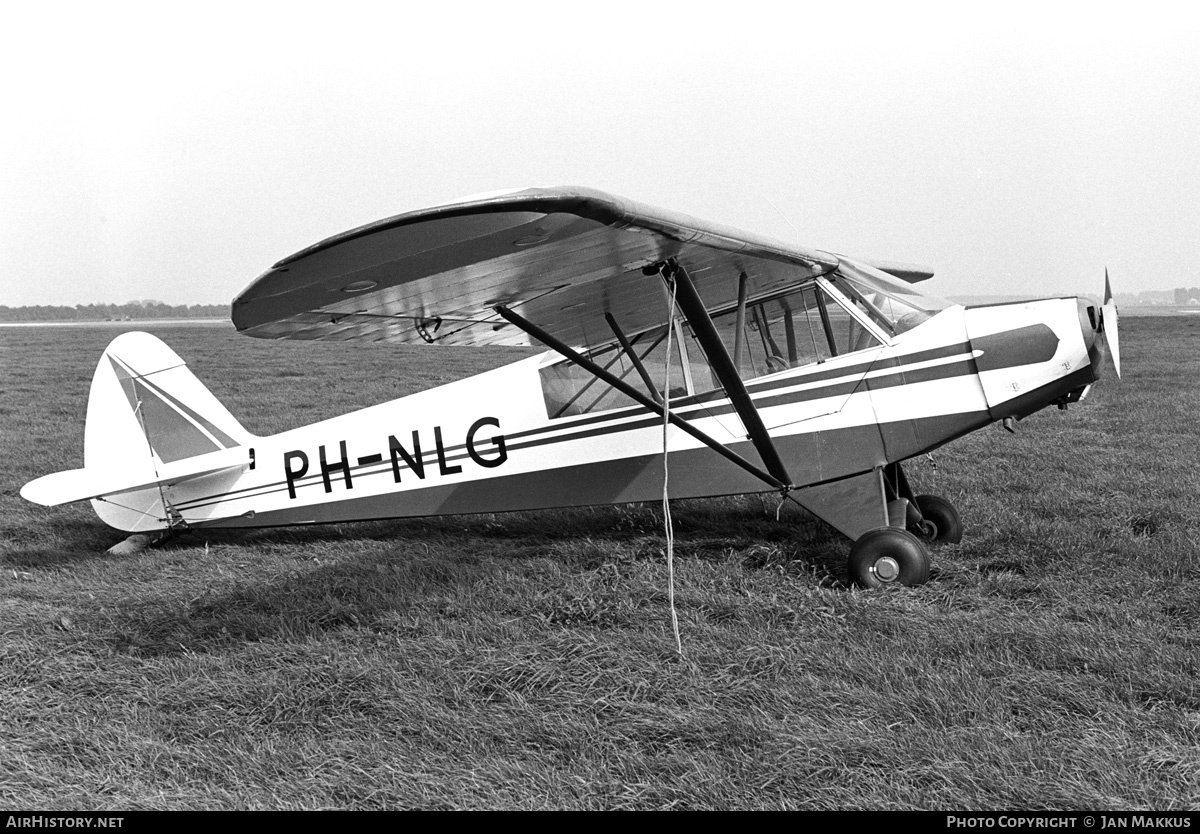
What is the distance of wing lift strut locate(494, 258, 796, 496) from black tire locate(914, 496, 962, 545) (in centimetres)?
129

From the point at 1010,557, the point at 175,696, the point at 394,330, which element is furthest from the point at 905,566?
the point at 175,696

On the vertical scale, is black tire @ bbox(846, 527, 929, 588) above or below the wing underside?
below

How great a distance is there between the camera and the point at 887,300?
5410mm

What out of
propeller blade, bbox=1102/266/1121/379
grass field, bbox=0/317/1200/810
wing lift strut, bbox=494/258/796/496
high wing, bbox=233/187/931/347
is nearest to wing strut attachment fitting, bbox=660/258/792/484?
wing lift strut, bbox=494/258/796/496

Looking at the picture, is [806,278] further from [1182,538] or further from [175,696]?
[175,696]

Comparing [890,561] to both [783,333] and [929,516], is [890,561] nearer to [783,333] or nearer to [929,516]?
[929,516]

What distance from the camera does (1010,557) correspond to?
5.12 metres

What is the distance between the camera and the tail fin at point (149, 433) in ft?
20.4

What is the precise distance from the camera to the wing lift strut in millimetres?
4328

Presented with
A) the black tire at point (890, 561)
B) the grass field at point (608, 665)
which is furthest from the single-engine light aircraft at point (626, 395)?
the grass field at point (608, 665)

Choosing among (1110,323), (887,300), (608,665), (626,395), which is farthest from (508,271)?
(1110,323)

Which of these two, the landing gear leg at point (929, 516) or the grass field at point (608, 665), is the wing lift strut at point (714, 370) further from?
the landing gear leg at point (929, 516)

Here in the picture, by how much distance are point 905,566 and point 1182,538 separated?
1.92 meters

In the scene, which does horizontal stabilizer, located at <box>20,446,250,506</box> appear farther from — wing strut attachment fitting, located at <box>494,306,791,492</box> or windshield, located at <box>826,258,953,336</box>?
windshield, located at <box>826,258,953,336</box>
